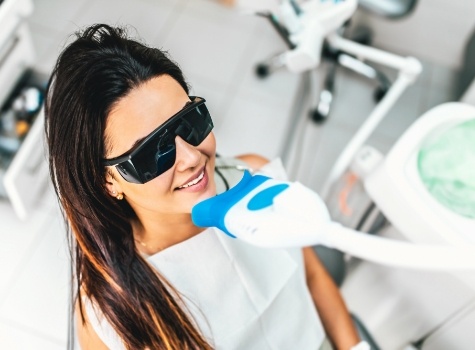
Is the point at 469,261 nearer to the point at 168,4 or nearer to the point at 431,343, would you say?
the point at 431,343

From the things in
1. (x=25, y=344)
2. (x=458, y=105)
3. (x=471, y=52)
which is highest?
(x=471, y=52)

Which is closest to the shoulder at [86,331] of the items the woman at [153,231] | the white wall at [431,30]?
the woman at [153,231]

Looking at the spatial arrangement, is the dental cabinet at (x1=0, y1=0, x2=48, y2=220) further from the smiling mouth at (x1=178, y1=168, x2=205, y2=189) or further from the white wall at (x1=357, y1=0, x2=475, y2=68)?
the white wall at (x1=357, y1=0, x2=475, y2=68)

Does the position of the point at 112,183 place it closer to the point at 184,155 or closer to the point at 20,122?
Answer: the point at 184,155

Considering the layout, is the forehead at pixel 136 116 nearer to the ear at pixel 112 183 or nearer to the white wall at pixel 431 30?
the ear at pixel 112 183

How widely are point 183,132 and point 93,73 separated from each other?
13 centimetres

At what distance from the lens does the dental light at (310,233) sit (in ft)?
1.76

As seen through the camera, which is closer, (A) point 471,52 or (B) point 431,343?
(B) point 431,343

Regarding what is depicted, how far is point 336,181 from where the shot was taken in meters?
1.31

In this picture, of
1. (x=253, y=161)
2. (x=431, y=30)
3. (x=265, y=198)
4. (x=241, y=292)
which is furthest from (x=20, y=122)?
(x=431, y=30)

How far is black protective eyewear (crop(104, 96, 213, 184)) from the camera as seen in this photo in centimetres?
62

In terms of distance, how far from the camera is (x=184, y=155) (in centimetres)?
66

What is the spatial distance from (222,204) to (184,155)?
87 mm

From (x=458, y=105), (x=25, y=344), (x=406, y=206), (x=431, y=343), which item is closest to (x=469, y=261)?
(x=406, y=206)
